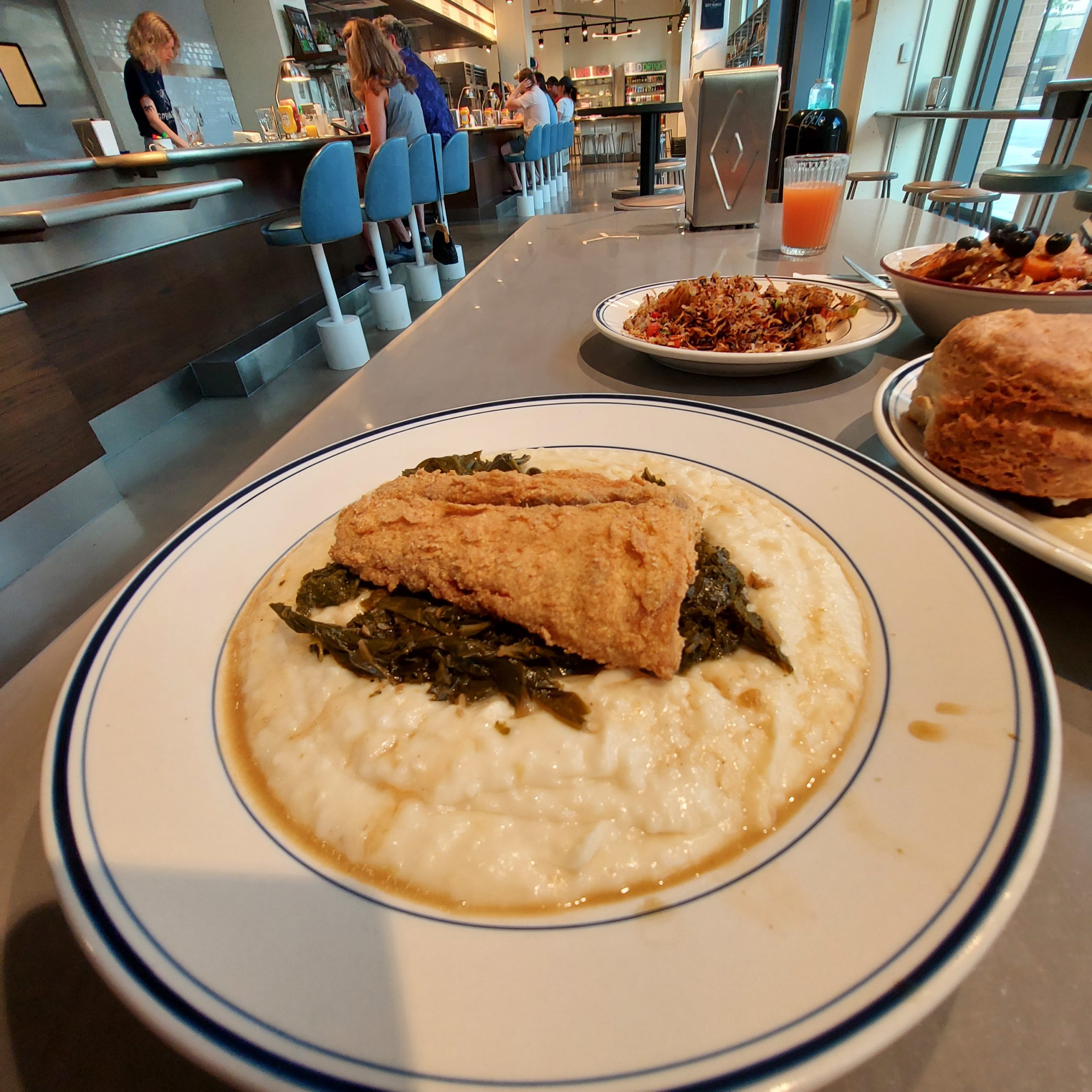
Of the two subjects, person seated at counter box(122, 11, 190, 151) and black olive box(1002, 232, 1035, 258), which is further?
person seated at counter box(122, 11, 190, 151)

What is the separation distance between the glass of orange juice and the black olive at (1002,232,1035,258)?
143 centimetres

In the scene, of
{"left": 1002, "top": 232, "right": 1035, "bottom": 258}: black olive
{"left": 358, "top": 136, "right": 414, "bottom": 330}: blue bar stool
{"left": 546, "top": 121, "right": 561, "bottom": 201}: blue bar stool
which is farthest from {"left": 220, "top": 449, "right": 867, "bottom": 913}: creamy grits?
{"left": 546, "top": 121, "right": 561, "bottom": 201}: blue bar stool

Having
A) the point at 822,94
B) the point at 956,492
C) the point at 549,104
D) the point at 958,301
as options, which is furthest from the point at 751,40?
the point at 956,492

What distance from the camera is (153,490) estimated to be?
4.70m

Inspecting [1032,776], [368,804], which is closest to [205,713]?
[368,804]

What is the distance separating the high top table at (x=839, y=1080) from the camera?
2.03ft

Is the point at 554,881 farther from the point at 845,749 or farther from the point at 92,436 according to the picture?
the point at 92,436

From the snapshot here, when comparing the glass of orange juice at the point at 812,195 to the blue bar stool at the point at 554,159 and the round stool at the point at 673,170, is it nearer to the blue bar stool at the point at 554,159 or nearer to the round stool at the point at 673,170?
the round stool at the point at 673,170

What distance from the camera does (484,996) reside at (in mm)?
596

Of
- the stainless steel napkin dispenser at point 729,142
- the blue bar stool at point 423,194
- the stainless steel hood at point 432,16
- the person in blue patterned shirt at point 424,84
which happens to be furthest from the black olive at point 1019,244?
the stainless steel hood at point 432,16

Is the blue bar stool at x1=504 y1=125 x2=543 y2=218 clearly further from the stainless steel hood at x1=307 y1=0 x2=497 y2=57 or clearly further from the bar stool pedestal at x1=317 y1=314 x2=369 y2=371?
the bar stool pedestal at x1=317 y1=314 x2=369 y2=371

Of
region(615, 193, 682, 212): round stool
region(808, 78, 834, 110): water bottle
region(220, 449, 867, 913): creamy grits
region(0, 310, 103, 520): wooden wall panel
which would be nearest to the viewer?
region(220, 449, 867, 913): creamy grits

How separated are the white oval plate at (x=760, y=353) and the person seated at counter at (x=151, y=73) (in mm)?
9243

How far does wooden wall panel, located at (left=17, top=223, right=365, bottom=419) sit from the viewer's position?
467cm
